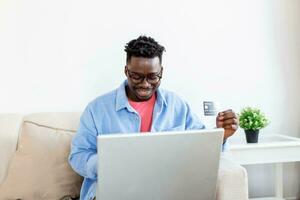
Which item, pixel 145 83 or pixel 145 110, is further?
pixel 145 110

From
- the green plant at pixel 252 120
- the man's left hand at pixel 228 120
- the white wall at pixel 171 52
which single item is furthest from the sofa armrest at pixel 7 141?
the green plant at pixel 252 120

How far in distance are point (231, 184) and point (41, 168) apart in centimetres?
75

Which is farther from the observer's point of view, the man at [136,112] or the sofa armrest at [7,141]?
the sofa armrest at [7,141]

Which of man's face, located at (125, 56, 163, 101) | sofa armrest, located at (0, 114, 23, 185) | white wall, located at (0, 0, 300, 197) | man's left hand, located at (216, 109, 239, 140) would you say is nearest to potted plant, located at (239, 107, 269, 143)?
white wall, located at (0, 0, 300, 197)

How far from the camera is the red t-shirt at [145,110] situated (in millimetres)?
1361

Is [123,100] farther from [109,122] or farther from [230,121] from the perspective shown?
[230,121]

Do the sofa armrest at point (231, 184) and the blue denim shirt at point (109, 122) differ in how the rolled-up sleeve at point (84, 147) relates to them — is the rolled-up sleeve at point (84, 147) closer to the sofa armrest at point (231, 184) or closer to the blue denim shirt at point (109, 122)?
the blue denim shirt at point (109, 122)

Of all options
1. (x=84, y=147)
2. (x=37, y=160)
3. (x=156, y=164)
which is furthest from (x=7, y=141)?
(x=156, y=164)

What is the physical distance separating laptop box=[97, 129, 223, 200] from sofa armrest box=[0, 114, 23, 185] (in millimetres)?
719

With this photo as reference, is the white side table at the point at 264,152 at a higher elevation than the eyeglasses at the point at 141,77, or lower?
lower

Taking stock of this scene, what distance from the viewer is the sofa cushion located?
1389 millimetres

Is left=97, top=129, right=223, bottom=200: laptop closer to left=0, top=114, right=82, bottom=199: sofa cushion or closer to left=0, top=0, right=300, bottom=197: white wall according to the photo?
left=0, top=114, right=82, bottom=199: sofa cushion

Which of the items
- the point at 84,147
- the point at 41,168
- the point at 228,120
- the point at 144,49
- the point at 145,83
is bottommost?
the point at 41,168

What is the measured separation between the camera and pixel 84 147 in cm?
127
